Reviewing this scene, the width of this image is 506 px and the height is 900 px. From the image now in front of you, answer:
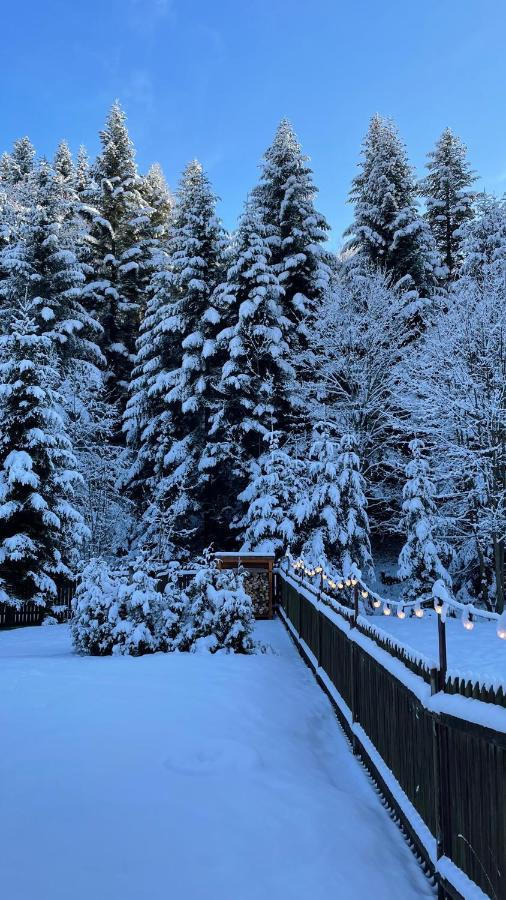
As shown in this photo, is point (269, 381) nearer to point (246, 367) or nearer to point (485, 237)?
point (246, 367)

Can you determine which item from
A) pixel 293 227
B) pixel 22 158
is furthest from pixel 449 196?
pixel 22 158

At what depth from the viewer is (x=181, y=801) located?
362 cm

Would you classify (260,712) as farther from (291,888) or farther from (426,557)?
(426,557)

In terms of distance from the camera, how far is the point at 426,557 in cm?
1725

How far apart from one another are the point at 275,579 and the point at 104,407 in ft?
37.8

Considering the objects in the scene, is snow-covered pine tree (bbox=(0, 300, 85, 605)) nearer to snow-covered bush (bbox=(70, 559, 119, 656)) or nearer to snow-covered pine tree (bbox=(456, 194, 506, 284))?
snow-covered bush (bbox=(70, 559, 119, 656))

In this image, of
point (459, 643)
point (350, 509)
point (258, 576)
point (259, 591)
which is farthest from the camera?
point (350, 509)

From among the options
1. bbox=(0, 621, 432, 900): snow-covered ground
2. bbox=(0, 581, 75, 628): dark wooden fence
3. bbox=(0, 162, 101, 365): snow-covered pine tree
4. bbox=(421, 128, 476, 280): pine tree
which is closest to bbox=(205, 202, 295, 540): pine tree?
bbox=(0, 162, 101, 365): snow-covered pine tree

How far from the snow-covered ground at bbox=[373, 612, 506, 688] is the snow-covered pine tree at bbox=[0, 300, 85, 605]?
8813mm

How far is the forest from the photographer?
645 inches

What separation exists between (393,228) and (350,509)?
13.3 m

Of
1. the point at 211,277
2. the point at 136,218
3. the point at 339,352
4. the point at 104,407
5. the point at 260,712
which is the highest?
the point at 136,218

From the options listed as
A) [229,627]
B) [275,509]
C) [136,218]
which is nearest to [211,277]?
[136,218]

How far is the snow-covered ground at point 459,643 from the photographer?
9.72 metres
